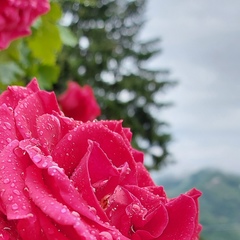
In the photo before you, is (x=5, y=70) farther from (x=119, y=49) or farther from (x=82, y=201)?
(x=119, y=49)

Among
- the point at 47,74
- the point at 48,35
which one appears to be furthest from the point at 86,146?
the point at 47,74

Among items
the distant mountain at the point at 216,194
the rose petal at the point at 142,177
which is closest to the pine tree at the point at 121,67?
the distant mountain at the point at 216,194

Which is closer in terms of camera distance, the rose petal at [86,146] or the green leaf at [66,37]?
the rose petal at [86,146]

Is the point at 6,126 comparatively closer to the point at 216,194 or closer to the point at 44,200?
the point at 44,200

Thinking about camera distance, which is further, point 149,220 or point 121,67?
point 121,67

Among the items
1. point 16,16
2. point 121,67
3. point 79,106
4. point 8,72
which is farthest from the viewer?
point 121,67

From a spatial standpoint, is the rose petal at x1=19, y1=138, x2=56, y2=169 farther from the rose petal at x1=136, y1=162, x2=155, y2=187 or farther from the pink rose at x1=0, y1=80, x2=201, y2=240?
the rose petal at x1=136, y1=162, x2=155, y2=187

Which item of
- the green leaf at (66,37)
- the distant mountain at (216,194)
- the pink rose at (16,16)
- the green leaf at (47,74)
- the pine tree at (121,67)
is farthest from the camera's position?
the pine tree at (121,67)

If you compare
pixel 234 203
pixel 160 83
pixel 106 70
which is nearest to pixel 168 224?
pixel 234 203

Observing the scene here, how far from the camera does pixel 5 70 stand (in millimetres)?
1589

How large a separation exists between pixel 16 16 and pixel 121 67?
13.5 metres

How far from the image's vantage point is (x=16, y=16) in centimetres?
110

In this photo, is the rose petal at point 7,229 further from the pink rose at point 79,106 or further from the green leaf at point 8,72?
the pink rose at point 79,106

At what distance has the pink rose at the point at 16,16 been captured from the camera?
1078 millimetres
